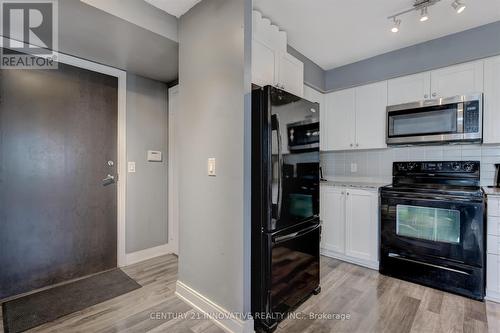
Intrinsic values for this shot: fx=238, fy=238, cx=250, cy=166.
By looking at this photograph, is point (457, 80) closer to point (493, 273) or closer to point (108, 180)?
point (493, 273)

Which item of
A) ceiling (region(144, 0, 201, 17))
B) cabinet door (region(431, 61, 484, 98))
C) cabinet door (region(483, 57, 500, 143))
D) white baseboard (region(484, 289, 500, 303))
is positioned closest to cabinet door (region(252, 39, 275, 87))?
ceiling (region(144, 0, 201, 17))

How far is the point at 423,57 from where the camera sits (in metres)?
2.60

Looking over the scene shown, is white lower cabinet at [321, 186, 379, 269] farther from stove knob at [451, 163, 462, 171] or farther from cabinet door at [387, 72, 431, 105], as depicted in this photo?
cabinet door at [387, 72, 431, 105]

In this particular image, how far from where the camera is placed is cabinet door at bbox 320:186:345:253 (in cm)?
292

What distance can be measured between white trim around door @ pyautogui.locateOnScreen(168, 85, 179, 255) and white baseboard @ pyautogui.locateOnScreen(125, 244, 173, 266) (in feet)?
0.28

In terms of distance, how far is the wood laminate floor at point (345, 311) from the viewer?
1716 millimetres

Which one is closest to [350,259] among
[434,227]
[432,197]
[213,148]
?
[434,227]

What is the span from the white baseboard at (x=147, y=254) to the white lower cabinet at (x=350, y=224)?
6.76ft

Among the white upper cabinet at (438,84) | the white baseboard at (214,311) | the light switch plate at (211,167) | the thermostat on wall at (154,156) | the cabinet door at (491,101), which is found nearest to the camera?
the white baseboard at (214,311)

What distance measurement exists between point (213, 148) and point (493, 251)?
8.23 ft

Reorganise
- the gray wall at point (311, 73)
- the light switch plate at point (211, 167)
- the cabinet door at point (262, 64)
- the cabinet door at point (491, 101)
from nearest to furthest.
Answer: the light switch plate at point (211, 167), the cabinet door at point (262, 64), the cabinet door at point (491, 101), the gray wall at point (311, 73)

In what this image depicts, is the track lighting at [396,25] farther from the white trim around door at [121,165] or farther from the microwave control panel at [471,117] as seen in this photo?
the white trim around door at [121,165]

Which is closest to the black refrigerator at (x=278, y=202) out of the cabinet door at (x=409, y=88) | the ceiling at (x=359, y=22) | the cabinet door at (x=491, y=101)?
the ceiling at (x=359, y=22)

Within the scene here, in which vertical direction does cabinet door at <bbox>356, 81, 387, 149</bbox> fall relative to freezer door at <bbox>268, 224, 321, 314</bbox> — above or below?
above
